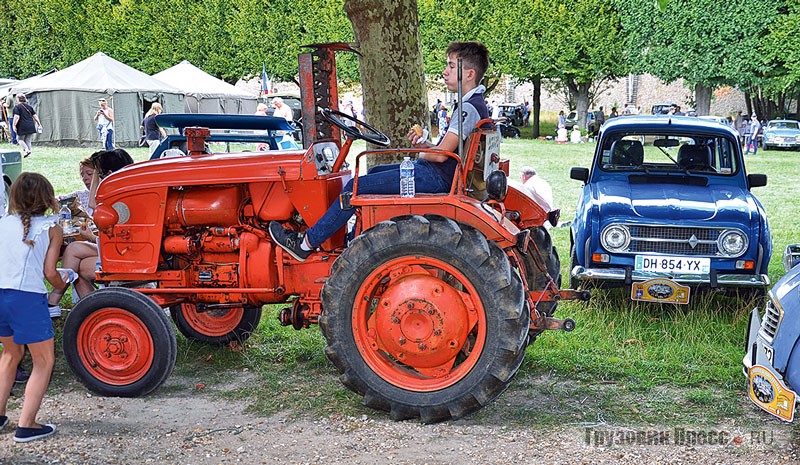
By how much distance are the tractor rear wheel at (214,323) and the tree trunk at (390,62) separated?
2.29m

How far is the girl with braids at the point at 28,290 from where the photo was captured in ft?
15.1

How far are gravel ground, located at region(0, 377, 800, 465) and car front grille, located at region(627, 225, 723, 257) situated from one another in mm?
2426

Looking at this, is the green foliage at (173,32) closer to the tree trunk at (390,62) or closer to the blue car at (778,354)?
the tree trunk at (390,62)

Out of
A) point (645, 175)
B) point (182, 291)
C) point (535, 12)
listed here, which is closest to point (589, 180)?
point (645, 175)

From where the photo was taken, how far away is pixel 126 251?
564 centimetres

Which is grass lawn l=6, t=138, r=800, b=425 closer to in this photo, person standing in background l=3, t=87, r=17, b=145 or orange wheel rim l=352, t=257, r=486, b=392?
orange wheel rim l=352, t=257, r=486, b=392

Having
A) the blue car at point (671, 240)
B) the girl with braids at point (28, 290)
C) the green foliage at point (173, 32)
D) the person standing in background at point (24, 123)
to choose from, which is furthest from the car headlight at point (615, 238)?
the green foliage at point (173, 32)

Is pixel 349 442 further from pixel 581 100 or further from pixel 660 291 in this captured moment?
pixel 581 100

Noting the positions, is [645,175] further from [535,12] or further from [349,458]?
[535,12]

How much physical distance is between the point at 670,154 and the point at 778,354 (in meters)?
4.44

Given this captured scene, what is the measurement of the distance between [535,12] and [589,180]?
32.3 meters

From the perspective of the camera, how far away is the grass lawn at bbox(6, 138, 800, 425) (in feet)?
16.9

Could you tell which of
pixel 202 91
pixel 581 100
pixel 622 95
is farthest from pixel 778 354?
pixel 622 95

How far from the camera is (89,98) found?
29156mm
